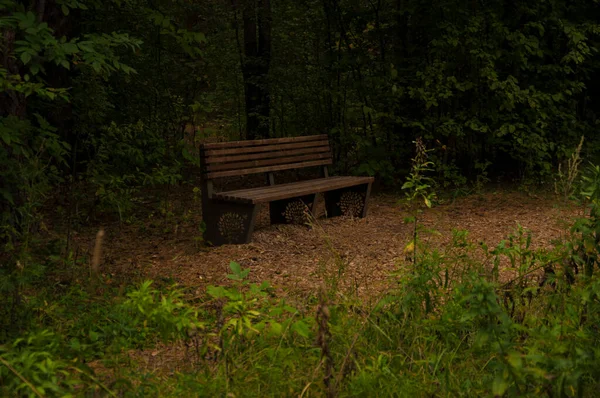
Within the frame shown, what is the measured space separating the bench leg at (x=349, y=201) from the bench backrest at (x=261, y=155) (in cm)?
47

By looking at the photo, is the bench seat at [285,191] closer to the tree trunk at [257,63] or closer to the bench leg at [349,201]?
the bench leg at [349,201]

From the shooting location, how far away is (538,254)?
4.07 m

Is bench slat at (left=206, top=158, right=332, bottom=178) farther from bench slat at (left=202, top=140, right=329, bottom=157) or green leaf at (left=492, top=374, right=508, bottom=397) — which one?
green leaf at (left=492, top=374, right=508, bottom=397)

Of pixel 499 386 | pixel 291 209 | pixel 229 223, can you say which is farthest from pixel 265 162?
pixel 499 386

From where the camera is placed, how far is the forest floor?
5492 mm

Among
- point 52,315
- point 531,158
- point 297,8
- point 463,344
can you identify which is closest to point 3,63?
point 52,315

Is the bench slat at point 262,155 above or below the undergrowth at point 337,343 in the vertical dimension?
above

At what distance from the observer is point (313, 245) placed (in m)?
6.62

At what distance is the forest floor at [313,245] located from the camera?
5.49 m

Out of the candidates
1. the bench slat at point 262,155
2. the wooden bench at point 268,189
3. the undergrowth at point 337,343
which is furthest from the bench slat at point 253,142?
the undergrowth at point 337,343

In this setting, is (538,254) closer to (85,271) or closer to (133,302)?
(133,302)

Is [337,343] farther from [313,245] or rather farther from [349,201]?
[349,201]

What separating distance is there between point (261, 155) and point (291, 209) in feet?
2.09

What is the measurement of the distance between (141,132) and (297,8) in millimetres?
3261
